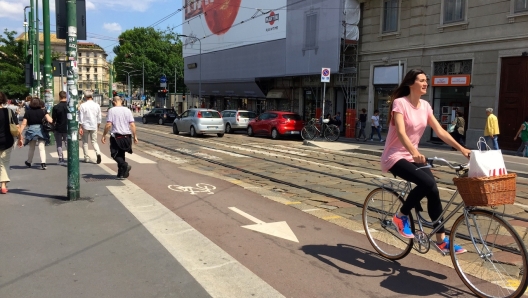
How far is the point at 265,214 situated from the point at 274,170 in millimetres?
4866

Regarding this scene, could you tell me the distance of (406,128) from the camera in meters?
4.22

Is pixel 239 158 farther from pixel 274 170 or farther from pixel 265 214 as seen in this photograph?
pixel 265 214

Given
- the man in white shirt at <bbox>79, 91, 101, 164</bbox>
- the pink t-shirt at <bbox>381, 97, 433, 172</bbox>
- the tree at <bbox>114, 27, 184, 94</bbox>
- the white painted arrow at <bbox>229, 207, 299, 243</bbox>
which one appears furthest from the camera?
the tree at <bbox>114, 27, 184, 94</bbox>

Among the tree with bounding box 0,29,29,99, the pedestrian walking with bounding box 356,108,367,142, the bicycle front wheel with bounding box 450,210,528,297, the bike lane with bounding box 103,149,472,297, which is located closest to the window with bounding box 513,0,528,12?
the pedestrian walking with bounding box 356,108,367,142

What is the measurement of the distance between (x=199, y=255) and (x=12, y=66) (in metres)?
44.5

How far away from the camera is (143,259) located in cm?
453

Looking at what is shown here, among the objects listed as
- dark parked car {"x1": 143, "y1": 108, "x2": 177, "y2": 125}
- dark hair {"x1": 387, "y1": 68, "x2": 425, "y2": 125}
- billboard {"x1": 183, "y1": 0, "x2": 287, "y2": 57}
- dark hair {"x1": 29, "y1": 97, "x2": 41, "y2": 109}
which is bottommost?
dark parked car {"x1": 143, "y1": 108, "x2": 177, "y2": 125}

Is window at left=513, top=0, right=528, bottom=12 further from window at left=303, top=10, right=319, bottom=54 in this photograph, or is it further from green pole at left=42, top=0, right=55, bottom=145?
green pole at left=42, top=0, right=55, bottom=145

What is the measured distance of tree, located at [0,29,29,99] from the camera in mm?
41906

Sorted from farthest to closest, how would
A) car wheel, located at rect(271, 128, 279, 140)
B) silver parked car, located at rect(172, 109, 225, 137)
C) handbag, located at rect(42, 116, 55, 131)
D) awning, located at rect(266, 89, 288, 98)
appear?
awning, located at rect(266, 89, 288, 98) < car wheel, located at rect(271, 128, 279, 140) < silver parked car, located at rect(172, 109, 225, 137) < handbag, located at rect(42, 116, 55, 131)

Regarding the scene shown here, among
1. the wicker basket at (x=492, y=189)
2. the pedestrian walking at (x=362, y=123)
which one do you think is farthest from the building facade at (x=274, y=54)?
the wicker basket at (x=492, y=189)

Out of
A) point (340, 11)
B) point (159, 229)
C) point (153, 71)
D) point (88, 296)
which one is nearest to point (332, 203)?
point (159, 229)

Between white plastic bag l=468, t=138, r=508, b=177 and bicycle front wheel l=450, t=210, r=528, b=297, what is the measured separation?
32 centimetres

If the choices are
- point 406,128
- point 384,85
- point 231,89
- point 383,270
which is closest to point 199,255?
point 383,270
